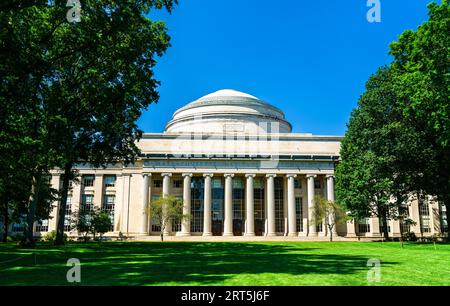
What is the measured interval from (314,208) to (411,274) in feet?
153

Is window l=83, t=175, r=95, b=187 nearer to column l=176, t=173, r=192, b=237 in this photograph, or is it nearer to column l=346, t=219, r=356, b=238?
column l=176, t=173, r=192, b=237

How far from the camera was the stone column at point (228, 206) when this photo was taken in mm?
64562

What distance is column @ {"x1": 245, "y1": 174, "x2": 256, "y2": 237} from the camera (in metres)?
64.8

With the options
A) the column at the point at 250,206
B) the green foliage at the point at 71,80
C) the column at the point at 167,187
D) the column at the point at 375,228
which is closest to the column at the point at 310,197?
the column at the point at 250,206

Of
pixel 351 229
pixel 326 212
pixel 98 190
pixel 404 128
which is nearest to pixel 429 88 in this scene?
pixel 404 128

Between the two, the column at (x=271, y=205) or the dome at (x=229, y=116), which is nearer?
the column at (x=271, y=205)

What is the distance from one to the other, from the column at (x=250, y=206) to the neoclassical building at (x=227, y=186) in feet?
0.53

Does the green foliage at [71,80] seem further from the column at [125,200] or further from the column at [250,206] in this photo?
the column at [250,206]

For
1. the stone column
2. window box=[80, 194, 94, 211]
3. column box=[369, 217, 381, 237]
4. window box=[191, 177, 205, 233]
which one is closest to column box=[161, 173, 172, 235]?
window box=[191, 177, 205, 233]

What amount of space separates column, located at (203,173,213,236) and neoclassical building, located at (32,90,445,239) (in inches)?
6.3

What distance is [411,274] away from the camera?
527 inches

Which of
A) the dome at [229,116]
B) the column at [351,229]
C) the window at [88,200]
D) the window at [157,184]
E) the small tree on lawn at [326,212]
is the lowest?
the column at [351,229]
